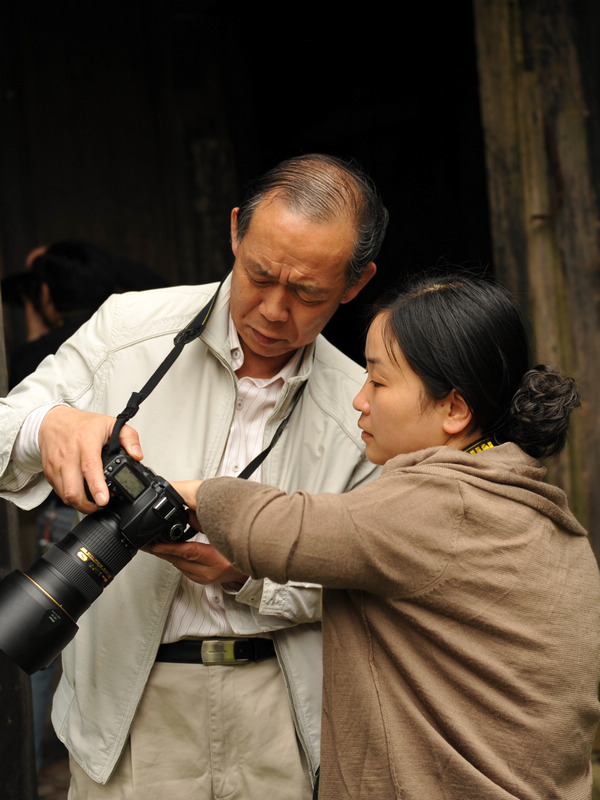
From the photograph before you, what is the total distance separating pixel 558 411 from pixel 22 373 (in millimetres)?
1975

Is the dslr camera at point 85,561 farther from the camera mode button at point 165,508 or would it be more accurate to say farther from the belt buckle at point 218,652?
the belt buckle at point 218,652

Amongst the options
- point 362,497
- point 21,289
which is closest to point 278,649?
point 362,497

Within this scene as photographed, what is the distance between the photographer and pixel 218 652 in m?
1.79

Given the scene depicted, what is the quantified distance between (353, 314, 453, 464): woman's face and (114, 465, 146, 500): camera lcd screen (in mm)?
433

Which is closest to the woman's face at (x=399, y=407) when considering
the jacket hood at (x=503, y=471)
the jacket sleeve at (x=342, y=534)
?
the jacket hood at (x=503, y=471)

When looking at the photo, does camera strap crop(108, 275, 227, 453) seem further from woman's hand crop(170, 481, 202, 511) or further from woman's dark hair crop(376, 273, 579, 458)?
woman's dark hair crop(376, 273, 579, 458)

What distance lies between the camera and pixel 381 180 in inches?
146

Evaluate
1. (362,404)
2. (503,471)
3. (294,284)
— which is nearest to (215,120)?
(294,284)

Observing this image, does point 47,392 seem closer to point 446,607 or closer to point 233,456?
point 233,456

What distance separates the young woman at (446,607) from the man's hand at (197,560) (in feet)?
0.45

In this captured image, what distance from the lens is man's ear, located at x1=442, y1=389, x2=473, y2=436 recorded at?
155 centimetres

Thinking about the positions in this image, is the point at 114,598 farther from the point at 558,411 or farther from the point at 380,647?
the point at 558,411

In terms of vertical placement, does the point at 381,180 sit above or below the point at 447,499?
above

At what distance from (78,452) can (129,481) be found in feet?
0.39
